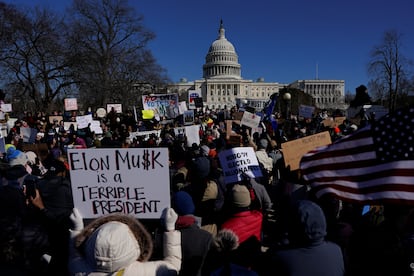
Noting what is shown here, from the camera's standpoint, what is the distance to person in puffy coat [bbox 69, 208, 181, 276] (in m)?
1.89

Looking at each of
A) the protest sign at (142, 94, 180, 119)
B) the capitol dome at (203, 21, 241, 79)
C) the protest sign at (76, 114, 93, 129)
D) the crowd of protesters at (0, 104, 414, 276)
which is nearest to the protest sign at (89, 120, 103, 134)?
the protest sign at (76, 114, 93, 129)

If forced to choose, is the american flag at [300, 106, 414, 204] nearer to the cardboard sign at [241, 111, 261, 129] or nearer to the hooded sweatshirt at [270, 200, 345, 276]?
the hooded sweatshirt at [270, 200, 345, 276]

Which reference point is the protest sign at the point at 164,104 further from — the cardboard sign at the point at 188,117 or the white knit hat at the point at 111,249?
the white knit hat at the point at 111,249

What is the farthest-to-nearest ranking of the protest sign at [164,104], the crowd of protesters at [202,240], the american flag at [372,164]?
the protest sign at [164,104] → the american flag at [372,164] → the crowd of protesters at [202,240]

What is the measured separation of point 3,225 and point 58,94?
84.9ft

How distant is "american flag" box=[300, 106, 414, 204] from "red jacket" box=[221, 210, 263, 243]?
0.80m

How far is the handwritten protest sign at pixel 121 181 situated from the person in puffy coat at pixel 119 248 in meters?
0.62

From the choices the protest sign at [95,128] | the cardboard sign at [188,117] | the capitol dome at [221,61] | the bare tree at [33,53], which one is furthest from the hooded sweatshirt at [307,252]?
the capitol dome at [221,61]

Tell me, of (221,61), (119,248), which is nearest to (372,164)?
(119,248)

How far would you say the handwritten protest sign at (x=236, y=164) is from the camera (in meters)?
4.72

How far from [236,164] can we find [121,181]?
2.00 m

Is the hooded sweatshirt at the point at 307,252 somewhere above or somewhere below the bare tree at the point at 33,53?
below

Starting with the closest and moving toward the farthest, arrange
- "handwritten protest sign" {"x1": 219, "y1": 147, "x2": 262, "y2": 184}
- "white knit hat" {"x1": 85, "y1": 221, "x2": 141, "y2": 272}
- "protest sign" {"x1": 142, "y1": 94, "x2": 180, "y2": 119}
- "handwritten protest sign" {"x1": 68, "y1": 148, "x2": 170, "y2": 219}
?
"white knit hat" {"x1": 85, "y1": 221, "x2": 141, "y2": 272} → "handwritten protest sign" {"x1": 68, "y1": 148, "x2": 170, "y2": 219} → "handwritten protest sign" {"x1": 219, "y1": 147, "x2": 262, "y2": 184} → "protest sign" {"x1": 142, "y1": 94, "x2": 180, "y2": 119}

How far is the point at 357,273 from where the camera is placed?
2182 millimetres
